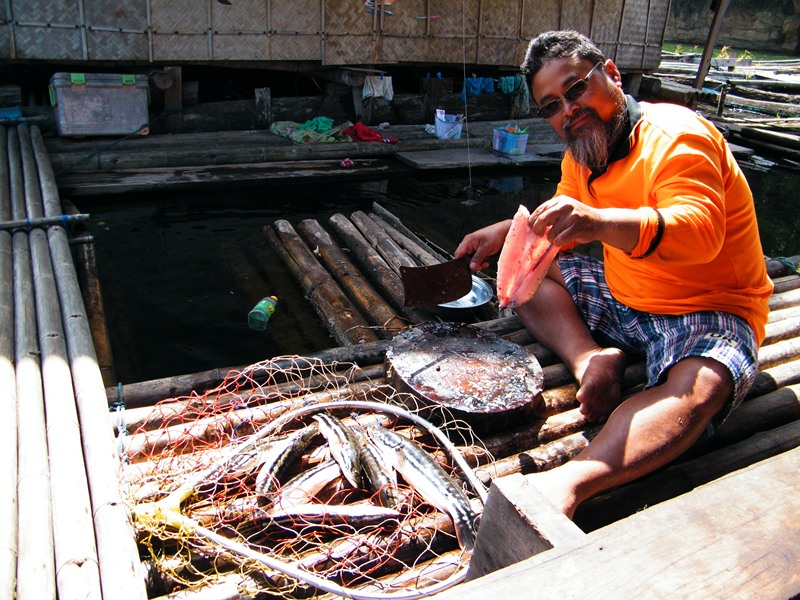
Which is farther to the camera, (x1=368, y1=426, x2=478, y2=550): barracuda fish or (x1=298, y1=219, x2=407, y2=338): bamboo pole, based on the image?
(x1=298, y1=219, x2=407, y2=338): bamboo pole

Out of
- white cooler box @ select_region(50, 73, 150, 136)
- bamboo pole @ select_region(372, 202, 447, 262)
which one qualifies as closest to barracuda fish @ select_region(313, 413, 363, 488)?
bamboo pole @ select_region(372, 202, 447, 262)

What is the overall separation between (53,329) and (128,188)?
220 inches

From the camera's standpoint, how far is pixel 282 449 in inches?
123

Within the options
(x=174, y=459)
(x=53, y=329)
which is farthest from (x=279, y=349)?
(x=174, y=459)

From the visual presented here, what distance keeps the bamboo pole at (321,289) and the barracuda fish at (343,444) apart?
174cm

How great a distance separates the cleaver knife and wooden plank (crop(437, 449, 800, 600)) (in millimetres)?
2833

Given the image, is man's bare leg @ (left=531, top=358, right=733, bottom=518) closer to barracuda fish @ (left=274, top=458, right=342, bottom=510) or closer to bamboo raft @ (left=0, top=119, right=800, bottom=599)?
bamboo raft @ (left=0, top=119, right=800, bottom=599)

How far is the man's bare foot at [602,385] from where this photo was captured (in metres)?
3.65

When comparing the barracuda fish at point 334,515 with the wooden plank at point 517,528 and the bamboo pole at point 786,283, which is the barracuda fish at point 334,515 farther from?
the bamboo pole at point 786,283

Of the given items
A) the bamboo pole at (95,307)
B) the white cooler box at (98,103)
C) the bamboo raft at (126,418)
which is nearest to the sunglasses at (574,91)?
the bamboo raft at (126,418)

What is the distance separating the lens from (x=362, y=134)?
38.9ft

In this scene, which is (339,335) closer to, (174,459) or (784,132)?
(174,459)

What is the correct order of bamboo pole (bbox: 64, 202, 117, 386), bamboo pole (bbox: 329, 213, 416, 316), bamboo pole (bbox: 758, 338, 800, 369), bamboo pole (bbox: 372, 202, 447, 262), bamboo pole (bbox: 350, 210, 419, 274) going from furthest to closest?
bamboo pole (bbox: 372, 202, 447, 262), bamboo pole (bbox: 350, 210, 419, 274), bamboo pole (bbox: 329, 213, 416, 316), bamboo pole (bbox: 64, 202, 117, 386), bamboo pole (bbox: 758, 338, 800, 369)

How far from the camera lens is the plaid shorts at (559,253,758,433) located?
3.26 metres
